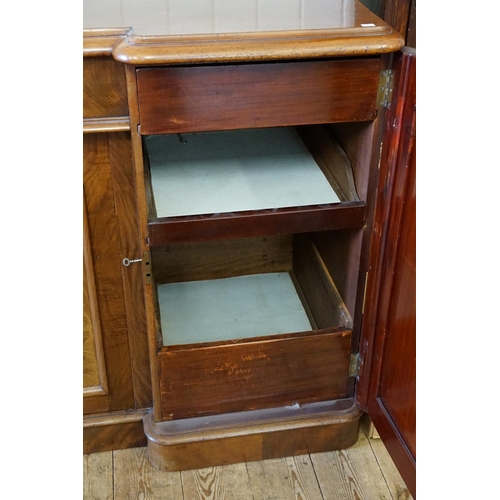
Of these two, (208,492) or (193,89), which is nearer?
(193,89)

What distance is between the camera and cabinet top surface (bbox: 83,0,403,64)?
1110 millimetres

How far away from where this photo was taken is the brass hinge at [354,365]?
153 centimetres

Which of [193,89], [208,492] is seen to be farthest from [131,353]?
[193,89]

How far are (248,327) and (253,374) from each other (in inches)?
9.9

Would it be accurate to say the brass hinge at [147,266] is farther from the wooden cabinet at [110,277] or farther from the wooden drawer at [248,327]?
the wooden drawer at [248,327]

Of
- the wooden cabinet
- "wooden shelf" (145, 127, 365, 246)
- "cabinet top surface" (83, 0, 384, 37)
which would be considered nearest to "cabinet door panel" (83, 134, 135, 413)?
the wooden cabinet

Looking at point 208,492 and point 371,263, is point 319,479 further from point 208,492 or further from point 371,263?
point 371,263

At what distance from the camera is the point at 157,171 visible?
148 cm

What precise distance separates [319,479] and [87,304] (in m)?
0.68

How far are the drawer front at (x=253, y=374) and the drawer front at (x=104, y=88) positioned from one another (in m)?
0.54

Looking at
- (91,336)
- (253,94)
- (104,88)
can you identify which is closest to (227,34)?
(253,94)

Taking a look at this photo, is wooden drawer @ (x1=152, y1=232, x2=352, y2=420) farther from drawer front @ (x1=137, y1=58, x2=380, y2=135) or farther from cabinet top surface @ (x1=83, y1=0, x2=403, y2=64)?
cabinet top surface @ (x1=83, y1=0, x2=403, y2=64)

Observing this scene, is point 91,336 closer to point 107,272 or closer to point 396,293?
point 107,272

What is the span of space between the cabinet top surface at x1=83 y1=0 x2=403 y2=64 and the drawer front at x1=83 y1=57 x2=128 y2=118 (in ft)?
0.11
